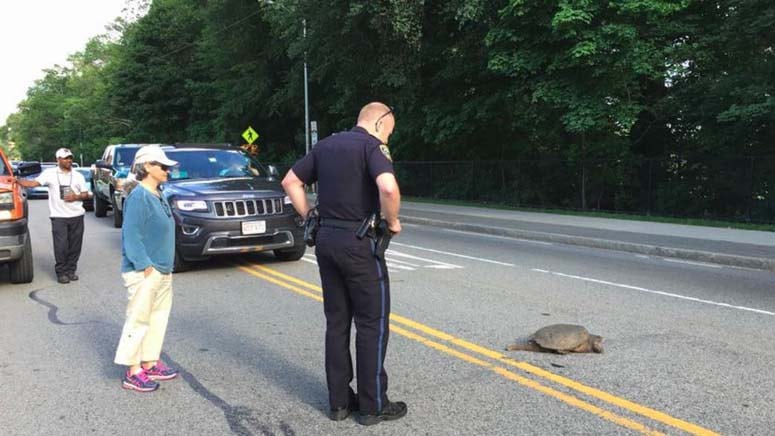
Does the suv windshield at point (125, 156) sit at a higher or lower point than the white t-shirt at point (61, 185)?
higher

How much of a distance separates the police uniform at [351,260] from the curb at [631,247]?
343 inches

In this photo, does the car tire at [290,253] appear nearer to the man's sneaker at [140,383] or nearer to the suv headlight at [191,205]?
the suv headlight at [191,205]

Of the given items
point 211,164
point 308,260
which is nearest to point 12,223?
point 211,164

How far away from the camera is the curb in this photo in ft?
33.8

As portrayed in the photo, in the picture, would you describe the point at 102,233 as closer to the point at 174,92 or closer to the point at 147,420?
the point at 147,420

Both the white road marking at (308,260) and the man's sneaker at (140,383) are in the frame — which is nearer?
the man's sneaker at (140,383)

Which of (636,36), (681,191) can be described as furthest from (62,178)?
(681,191)

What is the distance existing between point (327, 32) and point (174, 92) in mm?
31654

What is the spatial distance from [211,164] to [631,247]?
26.4ft

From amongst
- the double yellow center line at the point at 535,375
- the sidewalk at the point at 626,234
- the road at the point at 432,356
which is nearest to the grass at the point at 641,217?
the sidewalk at the point at 626,234

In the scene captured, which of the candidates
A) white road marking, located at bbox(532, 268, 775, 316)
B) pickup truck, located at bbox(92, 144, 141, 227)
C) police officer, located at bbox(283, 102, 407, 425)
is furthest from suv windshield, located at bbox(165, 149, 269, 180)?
police officer, located at bbox(283, 102, 407, 425)

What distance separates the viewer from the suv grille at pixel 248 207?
886cm

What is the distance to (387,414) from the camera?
155 inches

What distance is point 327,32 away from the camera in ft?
Answer: 79.5
